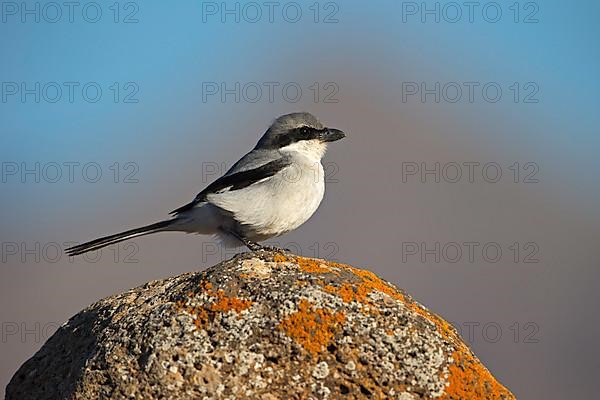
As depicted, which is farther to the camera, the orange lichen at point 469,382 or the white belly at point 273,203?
the white belly at point 273,203

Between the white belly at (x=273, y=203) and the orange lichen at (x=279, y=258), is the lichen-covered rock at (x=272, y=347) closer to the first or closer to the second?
the orange lichen at (x=279, y=258)

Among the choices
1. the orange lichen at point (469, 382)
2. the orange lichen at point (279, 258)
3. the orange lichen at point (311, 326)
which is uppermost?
the orange lichen at point (279, 258)

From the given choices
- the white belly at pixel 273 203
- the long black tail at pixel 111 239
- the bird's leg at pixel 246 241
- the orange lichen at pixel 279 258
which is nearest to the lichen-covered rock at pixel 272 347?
the orange lichen at pixel 279 258

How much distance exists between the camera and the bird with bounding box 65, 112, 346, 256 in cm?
701

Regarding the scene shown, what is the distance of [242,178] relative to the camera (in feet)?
23.8

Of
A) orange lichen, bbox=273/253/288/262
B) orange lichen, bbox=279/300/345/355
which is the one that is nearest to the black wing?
orange lichen, bbox=273/253/288/262

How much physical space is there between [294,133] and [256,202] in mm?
1038

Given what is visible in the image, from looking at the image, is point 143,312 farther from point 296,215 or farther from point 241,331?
point 296,215

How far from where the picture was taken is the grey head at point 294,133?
7.80m

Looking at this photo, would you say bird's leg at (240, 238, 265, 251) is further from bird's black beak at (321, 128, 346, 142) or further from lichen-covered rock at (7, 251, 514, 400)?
lichen-covered rock at (7, 251, 514, 400)

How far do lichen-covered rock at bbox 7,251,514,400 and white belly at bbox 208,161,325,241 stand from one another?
97.0 inches

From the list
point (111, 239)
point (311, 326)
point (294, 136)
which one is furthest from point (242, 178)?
point (311, 326)

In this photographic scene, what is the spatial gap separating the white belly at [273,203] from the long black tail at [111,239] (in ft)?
1.79

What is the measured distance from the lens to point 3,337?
2138 cm
